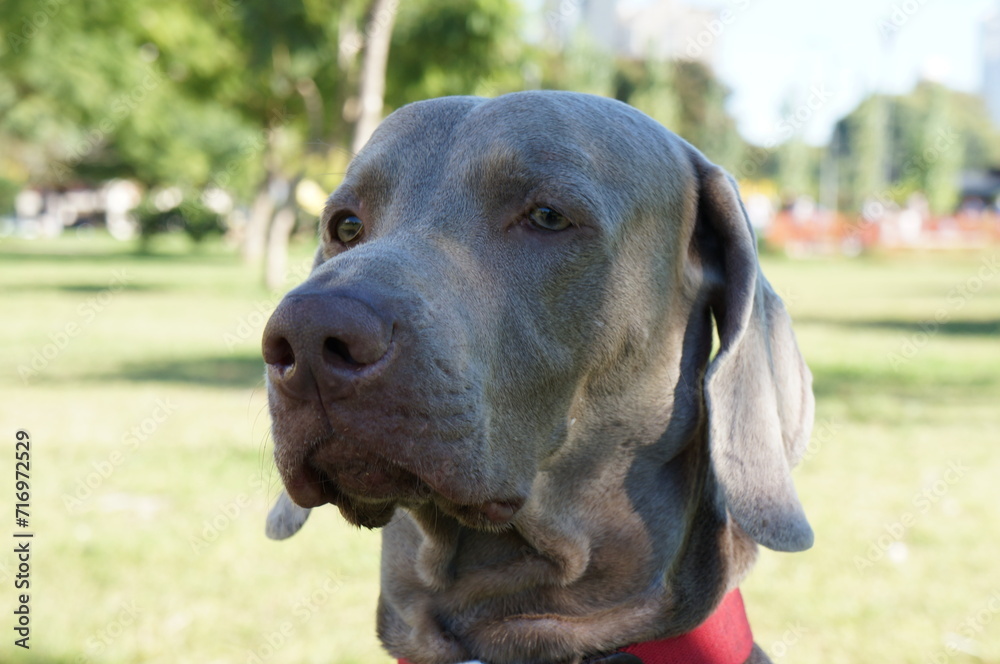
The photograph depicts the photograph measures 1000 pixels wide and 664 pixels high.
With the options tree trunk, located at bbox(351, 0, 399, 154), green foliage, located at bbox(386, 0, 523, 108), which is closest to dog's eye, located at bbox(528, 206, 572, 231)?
tree trunk, located at bbox(351, 0, 399, 154)

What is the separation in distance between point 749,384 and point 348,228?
116 cm

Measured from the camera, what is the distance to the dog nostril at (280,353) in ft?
6.44

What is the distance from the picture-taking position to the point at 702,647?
97.8 inches

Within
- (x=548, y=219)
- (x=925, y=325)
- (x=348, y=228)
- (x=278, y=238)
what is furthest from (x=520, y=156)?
(x=278, y=238)

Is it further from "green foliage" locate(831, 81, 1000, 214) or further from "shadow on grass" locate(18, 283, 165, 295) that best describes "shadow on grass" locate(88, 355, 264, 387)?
"green foliage" locate(831, 81, 1000, 214)

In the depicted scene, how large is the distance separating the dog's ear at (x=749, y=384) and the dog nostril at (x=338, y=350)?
988mm

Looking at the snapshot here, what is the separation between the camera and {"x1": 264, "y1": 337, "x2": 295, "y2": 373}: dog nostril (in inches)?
77.3

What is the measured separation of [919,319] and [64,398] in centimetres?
1438

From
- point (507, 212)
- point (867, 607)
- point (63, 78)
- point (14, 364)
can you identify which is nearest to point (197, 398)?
point (14, 364)

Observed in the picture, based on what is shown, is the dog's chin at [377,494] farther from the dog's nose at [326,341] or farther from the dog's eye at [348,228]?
the dog's eye at [348,228]

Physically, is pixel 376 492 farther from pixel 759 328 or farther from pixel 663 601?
pixel 759 328

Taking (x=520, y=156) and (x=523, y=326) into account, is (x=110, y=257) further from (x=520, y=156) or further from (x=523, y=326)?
(x=523, y=326)

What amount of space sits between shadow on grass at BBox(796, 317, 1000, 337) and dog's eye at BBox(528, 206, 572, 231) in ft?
48.3

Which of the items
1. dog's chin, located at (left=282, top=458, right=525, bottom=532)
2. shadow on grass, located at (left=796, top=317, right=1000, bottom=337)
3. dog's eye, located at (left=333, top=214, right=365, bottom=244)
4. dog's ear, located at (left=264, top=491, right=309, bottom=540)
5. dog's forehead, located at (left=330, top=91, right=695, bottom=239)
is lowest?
shadow on grass, located at (left=796, top=317, right=1000, bottom=337)
